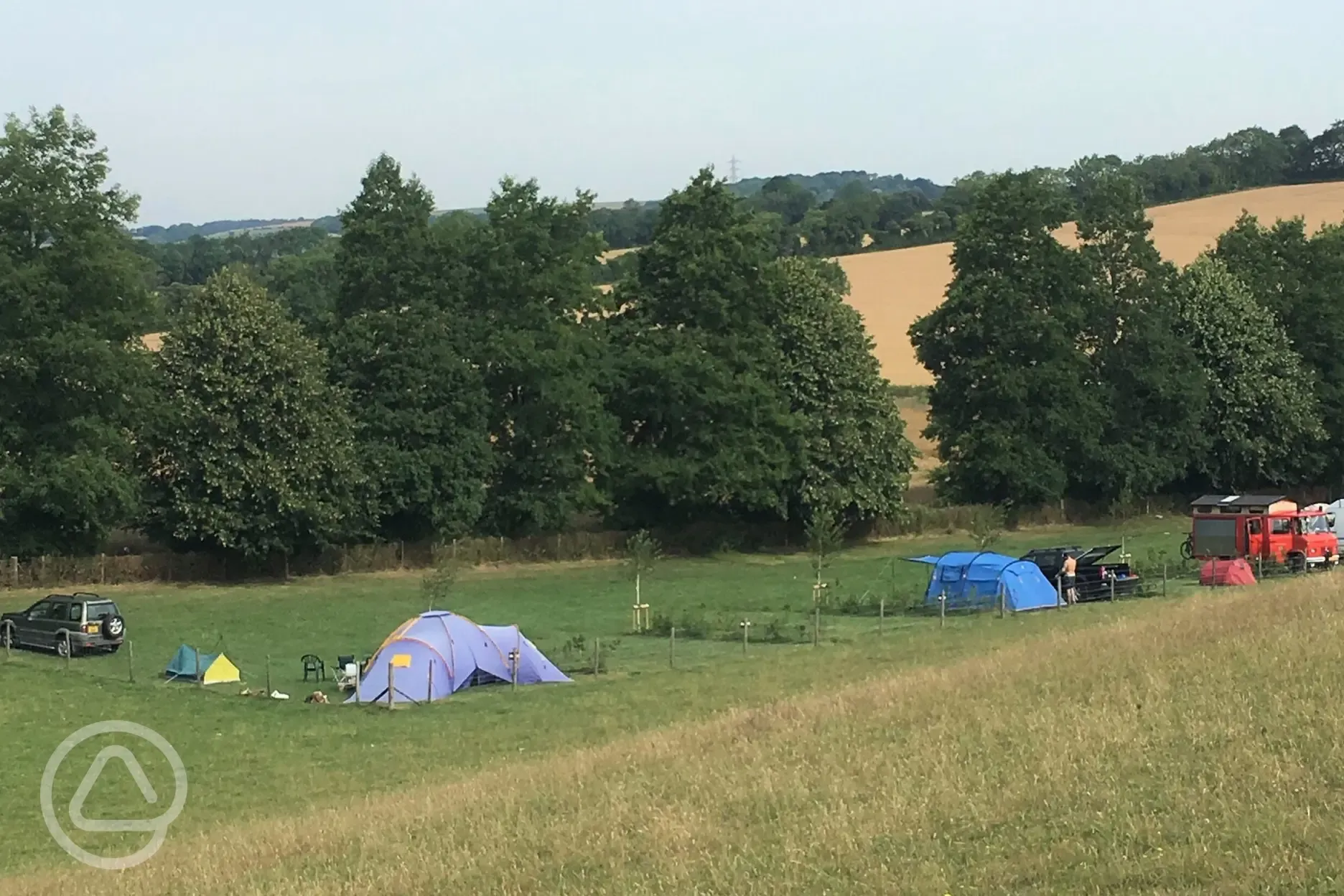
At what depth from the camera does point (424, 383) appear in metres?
51.6

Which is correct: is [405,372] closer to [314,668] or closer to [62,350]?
[62,350]

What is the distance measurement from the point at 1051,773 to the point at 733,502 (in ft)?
153

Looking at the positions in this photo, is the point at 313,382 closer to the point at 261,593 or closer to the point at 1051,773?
the point at 261,593

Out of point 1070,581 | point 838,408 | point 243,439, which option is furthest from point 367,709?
point 838,408

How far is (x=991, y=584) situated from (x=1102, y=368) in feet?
101

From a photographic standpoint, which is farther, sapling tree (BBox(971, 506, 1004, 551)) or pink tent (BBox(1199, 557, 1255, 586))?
sapling tree (BBox(971, 506, 1004, 551))

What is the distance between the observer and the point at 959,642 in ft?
97.0

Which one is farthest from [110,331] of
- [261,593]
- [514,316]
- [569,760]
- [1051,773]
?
[1051,773]

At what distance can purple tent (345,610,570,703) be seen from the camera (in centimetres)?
2806

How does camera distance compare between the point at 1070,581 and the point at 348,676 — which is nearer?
the point at 348,676

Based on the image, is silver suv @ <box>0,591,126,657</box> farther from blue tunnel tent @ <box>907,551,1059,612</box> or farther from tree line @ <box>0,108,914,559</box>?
blue tunnel tent @ <box>907,551,1059,612</box>

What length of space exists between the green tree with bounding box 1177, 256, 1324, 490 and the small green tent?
49.6 m

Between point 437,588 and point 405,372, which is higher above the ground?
point 405,372

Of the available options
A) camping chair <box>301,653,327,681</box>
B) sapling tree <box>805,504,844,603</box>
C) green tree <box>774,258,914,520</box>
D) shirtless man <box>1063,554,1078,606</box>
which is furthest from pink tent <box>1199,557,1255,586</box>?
camping chair <box>301,653,327,681</box>
